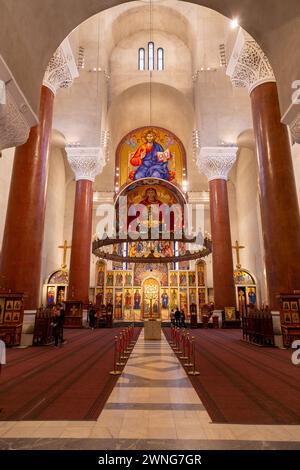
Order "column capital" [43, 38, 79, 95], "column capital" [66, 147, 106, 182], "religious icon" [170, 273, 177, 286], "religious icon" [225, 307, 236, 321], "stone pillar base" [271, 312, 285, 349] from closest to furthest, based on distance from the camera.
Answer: "stone pillar base" [271, 312, 285, 349] < "column capital" [43, 38, 79, 95] < "religious icon" [225, 307, 236, 321] < "column capital" [66, 147, 106, 182] < "religious icon" [170, 273, 177, 286]

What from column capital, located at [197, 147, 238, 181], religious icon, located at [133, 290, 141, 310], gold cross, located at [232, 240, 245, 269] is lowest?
religious icon, located at [133, 290, 141, 310]

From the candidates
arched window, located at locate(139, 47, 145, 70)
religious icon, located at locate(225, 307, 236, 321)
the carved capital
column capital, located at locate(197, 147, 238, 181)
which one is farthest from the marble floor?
arched window, located at locate(139, 47, 145, 70)

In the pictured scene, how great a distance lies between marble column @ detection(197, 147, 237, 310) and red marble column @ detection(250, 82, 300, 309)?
6.99 meters

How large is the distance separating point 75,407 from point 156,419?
3.11 ft

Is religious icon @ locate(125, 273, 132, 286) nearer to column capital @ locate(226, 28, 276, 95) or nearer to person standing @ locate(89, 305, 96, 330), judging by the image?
person standing @ locate(89, 305, 96, 330)

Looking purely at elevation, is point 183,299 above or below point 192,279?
below

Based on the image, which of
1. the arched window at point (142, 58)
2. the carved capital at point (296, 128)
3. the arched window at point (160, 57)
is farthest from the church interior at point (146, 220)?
the arched window at point (142, 58)

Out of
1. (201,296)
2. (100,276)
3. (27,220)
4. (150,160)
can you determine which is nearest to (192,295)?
(201,296)

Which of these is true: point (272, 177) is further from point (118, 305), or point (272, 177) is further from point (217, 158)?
point (118, 305)

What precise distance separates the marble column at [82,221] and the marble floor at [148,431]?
12635 millimetres

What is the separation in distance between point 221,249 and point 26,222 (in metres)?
10.4

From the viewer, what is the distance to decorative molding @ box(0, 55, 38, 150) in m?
3.27

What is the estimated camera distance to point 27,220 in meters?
9.14

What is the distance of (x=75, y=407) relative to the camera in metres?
3.30
